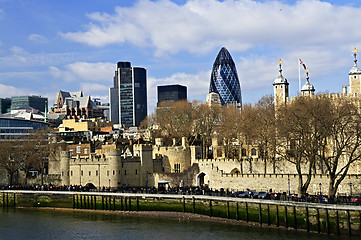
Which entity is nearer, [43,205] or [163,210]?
[163,210]

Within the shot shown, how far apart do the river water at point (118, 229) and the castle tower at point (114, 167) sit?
32.3 feet

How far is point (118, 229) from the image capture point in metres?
57.0

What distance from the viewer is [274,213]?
5516 cm

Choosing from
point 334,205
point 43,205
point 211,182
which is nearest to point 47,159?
point 43,205

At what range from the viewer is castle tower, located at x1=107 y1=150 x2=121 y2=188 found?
77.9m

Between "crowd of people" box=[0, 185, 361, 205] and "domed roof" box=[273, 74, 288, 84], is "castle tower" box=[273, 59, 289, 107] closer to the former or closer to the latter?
"domed roof" box=[273, 74, 288, 84]

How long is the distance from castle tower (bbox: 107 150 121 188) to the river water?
9832 millimetres

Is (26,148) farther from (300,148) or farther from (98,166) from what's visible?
(300,148)

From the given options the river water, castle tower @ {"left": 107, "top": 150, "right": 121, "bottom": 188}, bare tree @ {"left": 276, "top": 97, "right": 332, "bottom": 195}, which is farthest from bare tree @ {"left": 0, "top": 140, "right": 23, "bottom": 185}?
bare tree @ {"left": 276, "top": 97, "right": 332, "bottom": 195}

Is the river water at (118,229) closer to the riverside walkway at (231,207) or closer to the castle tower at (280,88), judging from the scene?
the riverside walkway at (231,207)

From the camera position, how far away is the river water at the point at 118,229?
5156 cm

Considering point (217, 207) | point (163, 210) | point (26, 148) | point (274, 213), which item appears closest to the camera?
point (274, 213)

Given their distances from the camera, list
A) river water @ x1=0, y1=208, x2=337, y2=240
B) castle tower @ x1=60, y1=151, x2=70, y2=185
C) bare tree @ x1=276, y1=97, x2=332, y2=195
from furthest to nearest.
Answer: castle tower @ x1=60, y1=151, x2=70, y2=185 → bare tree @ x1=276, y1=97, x2=332, y2=195 → river water @ x1=0, y1=208, x2=337, y2=240

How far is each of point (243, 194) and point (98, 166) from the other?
26.9m
